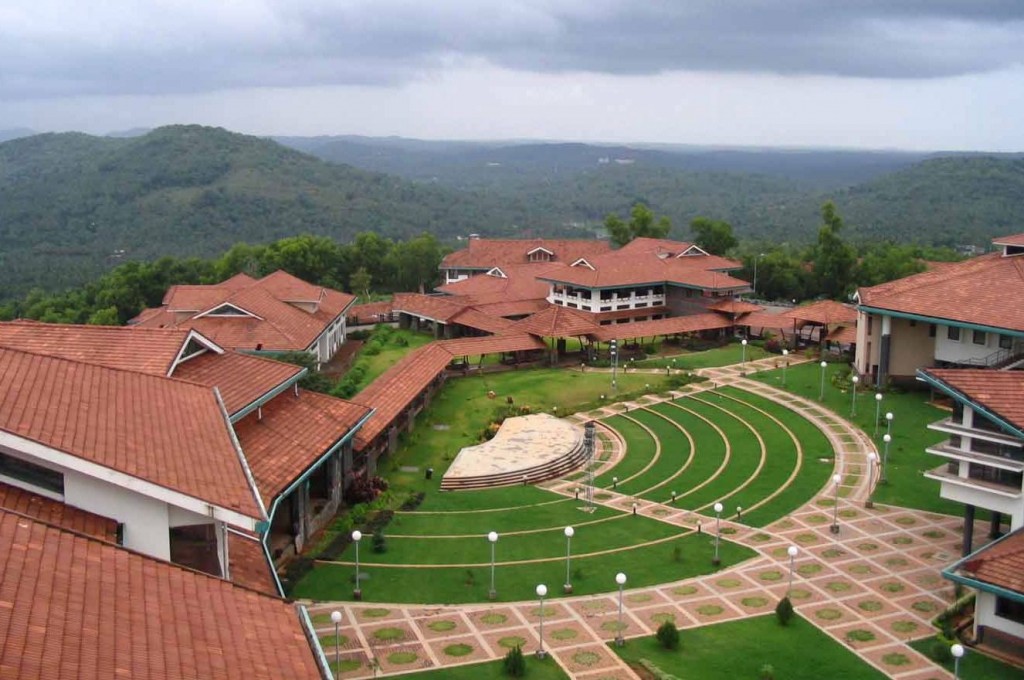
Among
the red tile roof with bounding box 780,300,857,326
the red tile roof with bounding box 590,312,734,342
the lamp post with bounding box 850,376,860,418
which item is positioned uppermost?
the red tile roof with bounding box 780,300,857,326

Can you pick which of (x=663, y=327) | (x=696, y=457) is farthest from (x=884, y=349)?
(x=663, y=327)

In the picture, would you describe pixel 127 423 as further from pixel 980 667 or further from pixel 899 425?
pixel 899 425

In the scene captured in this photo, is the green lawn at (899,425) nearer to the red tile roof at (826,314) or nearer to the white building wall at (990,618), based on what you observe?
the red tile roof at (826,314)

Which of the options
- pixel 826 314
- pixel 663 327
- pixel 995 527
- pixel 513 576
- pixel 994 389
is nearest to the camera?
pixel 994 389

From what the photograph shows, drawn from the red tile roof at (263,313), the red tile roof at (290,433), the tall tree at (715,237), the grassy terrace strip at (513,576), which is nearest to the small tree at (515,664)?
the grassy terrace strip at (513,576)

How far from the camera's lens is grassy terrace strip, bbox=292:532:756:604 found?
2308 cm

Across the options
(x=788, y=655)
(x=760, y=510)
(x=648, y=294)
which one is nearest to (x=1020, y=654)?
(x=788, y=655)

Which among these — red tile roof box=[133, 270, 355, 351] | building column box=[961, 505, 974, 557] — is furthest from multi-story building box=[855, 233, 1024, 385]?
red tile roof box=[133, 270, 355, 351]

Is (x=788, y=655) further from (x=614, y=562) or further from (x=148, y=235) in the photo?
(x=148, y=235)

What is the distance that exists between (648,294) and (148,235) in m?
95.9

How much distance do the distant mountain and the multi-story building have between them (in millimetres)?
93073

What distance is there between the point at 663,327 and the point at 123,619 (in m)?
44.8

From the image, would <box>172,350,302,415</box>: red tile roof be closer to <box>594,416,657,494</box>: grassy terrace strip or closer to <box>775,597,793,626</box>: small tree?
<box>594,416,657,494</box>: grassy terrace strip

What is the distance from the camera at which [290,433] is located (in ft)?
85.9
